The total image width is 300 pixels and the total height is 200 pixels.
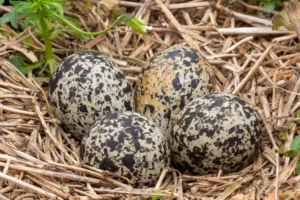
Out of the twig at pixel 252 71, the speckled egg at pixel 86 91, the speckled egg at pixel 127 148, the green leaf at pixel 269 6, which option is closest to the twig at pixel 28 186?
the speckled egg at pixel 127 148

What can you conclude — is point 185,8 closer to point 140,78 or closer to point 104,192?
point 140,78

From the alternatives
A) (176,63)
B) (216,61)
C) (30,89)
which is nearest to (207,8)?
(216,61)

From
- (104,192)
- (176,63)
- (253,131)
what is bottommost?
(104,192)

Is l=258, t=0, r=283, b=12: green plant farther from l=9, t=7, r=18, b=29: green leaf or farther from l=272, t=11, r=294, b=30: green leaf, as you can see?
l=9, t=7, r=18, b=29: green leaf

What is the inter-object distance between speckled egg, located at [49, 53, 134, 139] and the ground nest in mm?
105

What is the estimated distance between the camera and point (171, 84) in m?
2.96

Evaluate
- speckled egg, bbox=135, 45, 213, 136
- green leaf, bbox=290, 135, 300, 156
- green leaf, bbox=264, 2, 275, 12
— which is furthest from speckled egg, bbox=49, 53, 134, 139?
green leaf, bbox=264, 2, 275, 12

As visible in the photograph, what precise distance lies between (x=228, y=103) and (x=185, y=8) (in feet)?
3.21

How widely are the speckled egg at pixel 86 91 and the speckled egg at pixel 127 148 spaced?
114 mm

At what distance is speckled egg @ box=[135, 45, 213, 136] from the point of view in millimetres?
2969

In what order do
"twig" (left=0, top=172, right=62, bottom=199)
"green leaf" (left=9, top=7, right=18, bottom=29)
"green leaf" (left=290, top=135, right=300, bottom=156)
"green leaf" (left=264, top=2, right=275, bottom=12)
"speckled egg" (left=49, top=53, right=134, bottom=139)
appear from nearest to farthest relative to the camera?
"twig" (left=0, top=172, right=62, bottom=199)
"green leaf" (left=290, top=135, right=300, bottom=156)
"speckled egg" (left=49, top=53, right=134, bottom=139)
"green leaf" (left=9, top=7, right=18, bottom=29)
"green leaf" (left=264, top=2, right=275, bottom=12)

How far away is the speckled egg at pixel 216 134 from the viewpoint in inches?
109

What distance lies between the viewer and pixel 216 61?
334 centimetres

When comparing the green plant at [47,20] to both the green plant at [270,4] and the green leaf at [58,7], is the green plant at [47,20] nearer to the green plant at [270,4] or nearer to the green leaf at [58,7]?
the green leaf at [58,7]
